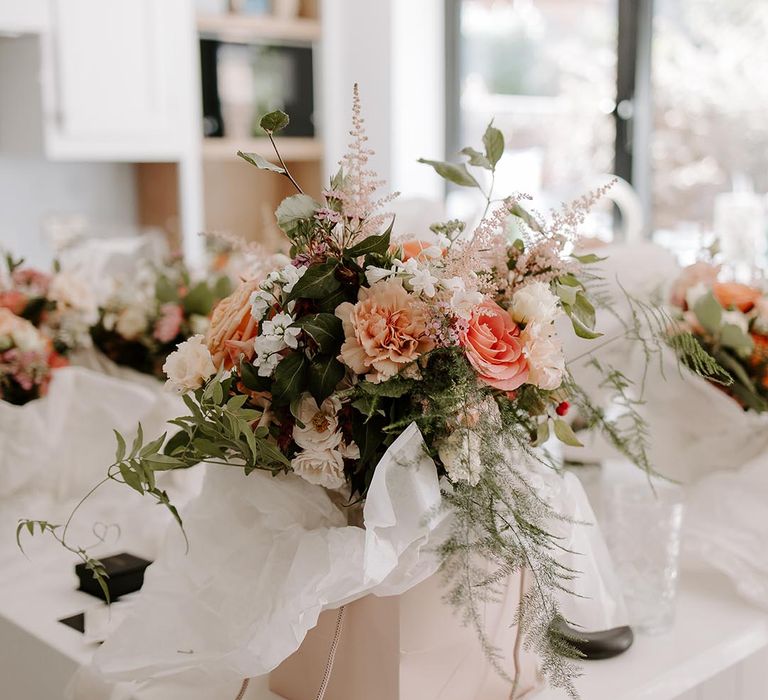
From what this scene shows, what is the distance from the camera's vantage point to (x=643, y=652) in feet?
3.34

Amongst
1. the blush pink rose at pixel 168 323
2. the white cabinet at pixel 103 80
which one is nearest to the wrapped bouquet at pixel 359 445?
the blush pink rose at pixel 168 323

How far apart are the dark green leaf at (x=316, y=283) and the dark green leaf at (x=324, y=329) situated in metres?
0.02

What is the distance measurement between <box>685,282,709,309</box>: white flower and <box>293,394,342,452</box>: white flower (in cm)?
64

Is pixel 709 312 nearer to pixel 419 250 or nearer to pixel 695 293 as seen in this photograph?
pixel 695 293

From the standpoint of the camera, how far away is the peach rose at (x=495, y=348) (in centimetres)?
80

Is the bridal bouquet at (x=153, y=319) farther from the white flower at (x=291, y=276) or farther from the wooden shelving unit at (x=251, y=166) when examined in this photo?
the wooden shelving unit at (x=251, y=166)

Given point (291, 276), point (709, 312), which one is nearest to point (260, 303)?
point (291, 276)

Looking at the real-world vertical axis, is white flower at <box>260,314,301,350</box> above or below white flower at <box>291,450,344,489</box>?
above

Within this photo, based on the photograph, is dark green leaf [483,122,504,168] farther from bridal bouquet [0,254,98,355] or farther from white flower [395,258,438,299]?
bridal bouquet [0,254,98,355]

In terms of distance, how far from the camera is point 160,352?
1.74 meters

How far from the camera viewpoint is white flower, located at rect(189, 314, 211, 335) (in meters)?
1.72

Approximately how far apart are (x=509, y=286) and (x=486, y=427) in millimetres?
139

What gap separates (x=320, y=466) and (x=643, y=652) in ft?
1.39

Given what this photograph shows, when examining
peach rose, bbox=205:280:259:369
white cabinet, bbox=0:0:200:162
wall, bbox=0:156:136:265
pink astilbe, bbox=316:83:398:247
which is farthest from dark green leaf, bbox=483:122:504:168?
wall, bbox=0:156:136:265
